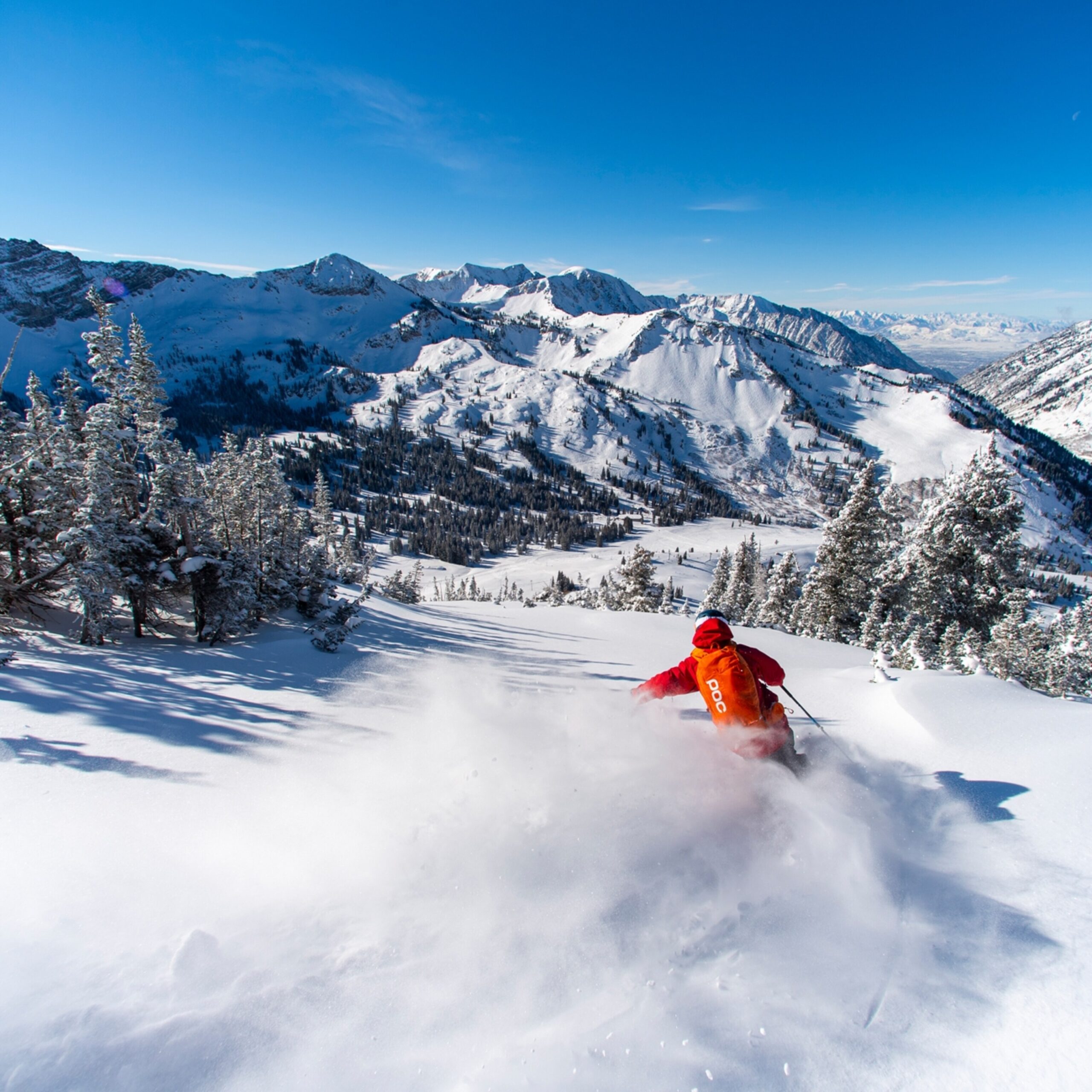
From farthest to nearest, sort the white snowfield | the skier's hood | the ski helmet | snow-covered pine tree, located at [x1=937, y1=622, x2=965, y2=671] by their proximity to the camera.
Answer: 1. snow-covered pine tree, located at [x1=937, y1=622, x2=965, y2=671]
2. the ski helmet
3. the skier's hood
4. the white snowfield

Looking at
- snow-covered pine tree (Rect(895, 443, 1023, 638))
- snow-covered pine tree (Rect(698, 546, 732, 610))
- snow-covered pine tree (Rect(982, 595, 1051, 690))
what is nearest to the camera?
snow-covered pine tree (Rect(982, 595, 1051, 690))

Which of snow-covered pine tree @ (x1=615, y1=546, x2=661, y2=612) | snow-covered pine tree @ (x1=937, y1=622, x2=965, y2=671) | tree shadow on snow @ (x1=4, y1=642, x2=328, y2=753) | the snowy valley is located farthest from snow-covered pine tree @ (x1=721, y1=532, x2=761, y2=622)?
tree shadow on snow @ (x1=4, y1=642, x2=328, y2=753)

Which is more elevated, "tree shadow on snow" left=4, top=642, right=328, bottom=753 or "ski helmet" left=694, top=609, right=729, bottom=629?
"ski helmet" left=694, top=609, right=729, bottom=629

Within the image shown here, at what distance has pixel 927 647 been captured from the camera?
20500 mm

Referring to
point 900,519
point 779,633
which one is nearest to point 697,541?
point 900,519

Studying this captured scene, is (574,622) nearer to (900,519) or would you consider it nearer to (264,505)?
(264,505)

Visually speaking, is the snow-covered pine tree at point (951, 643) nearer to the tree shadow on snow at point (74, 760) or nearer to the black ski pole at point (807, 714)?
the black ski pole at point (807, 714)

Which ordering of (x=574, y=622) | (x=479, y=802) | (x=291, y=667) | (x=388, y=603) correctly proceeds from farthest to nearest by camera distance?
(x=388, y=603)
(x=574, y=622)
(x=291, y=667)
(x=479, y=802)

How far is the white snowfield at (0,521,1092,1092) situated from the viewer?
2871mm

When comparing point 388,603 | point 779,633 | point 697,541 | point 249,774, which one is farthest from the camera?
point 697,541

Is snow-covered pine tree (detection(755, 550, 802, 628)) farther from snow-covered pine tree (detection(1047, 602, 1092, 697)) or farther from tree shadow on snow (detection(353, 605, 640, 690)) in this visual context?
tree shadow on snow (detection(353, 605, 640, 690))

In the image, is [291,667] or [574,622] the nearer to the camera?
[291,667]

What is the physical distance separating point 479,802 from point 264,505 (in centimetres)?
2452

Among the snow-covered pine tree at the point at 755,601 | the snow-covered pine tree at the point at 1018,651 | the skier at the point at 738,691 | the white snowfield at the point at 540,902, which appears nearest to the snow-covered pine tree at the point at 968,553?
the snow-covered pine tree at the point at 1018,651
